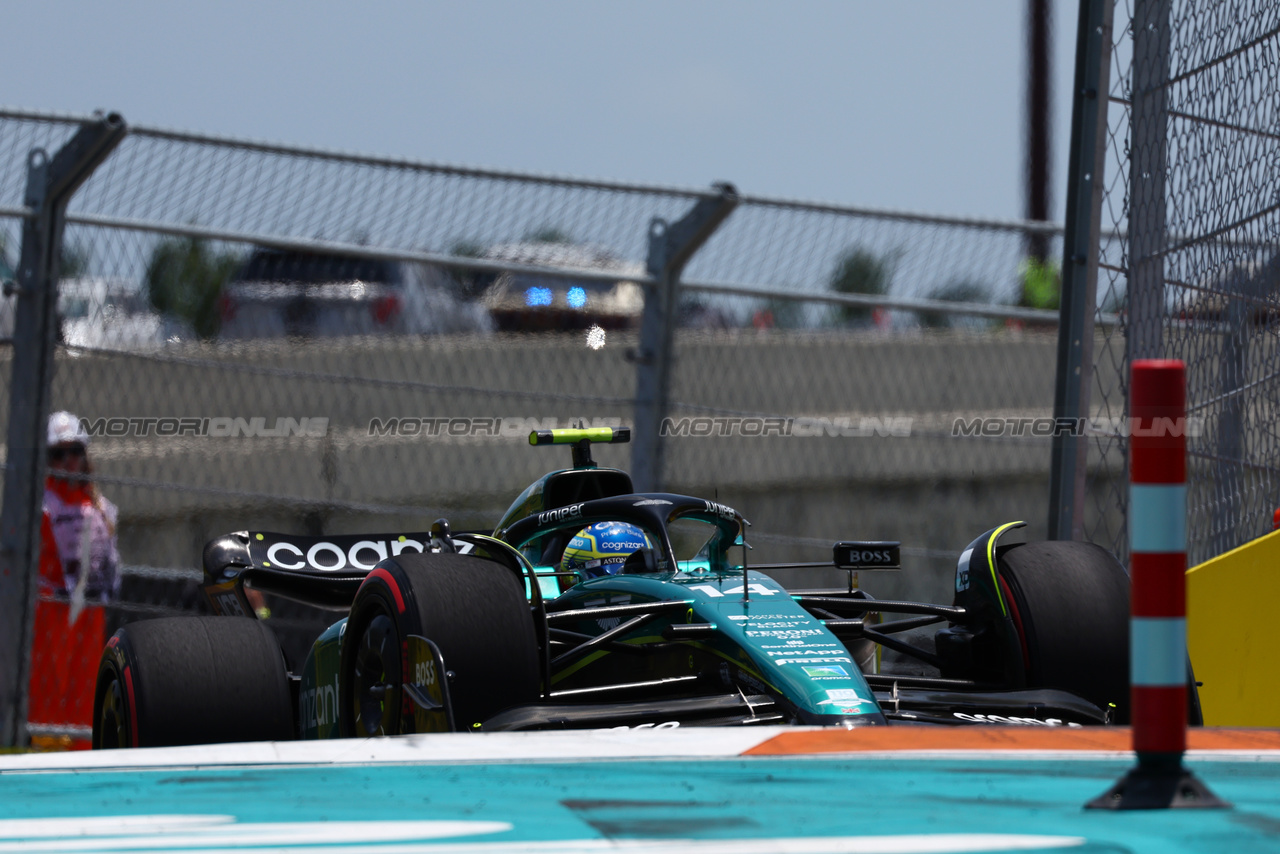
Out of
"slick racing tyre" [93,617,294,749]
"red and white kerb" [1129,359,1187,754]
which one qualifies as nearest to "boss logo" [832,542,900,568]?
"slick racing tyre" [93,617,294,749]

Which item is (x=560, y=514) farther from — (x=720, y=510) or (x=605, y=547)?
(x=720, y=510)

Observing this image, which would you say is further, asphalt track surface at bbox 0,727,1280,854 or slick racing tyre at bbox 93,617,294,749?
slick racing tyre at bbox 93,617,294,749

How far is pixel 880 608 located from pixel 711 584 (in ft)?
1.83

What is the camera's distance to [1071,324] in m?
5.50

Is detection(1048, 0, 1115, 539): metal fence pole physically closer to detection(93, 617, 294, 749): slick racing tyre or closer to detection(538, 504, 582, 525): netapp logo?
detection(538, 504, 582, 525): netapp logo

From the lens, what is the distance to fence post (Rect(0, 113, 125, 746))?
6.18 meters

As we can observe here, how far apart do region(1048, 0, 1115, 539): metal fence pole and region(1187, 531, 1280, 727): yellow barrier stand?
514mm

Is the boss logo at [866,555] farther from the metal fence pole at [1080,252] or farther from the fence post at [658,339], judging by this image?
the fence post at [658,339]

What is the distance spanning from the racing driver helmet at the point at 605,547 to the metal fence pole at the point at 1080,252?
162cm

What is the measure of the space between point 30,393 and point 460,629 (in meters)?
3.30

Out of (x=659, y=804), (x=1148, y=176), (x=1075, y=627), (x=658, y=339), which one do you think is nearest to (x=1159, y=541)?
(x=659, y=804)

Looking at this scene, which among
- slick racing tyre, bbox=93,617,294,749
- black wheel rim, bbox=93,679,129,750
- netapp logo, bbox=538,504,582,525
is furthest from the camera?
netapp logo, bbox=538,504,582,525

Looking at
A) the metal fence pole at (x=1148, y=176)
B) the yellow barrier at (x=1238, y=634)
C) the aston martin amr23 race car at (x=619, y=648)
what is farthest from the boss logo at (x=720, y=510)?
the metal fence pole at (x=1148, y=176)

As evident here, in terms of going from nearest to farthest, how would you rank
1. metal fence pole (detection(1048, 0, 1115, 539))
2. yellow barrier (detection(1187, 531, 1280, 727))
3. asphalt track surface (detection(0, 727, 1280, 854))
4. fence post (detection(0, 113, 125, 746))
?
asphalt track surface (detection(0, 727, 1280, 854)), yellow barrier (detection(1187, 531, 1280, 727)), metal fence pole (detection(1048, 0, 1115, 539)), fence post (detection(0, 113, 125, 746))
